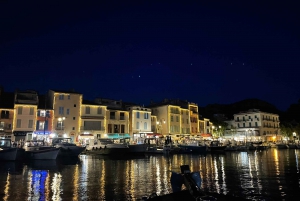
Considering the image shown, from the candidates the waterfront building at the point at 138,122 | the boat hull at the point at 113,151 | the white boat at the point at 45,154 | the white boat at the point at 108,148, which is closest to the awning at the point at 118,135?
the waterfront building at the point at 138,122

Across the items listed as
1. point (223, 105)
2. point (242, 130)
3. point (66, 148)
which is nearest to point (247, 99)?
point (223, 105)

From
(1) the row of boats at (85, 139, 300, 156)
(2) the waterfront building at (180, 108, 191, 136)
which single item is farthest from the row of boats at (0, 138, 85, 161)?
(2) the waterfront building at (180, 108, 191, 136)

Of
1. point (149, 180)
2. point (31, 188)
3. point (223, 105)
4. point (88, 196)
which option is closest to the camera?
point (88, 196)

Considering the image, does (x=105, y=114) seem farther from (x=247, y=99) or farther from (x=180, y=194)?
(x=247, y=99)

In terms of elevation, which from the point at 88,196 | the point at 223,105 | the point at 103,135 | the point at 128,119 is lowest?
the point at 88,196

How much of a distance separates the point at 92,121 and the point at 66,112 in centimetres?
563

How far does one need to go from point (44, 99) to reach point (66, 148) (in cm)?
2371

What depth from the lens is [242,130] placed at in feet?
321

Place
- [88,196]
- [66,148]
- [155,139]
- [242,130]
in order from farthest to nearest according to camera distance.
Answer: [242,130] < [155,139] < [66,148] < [88,196]

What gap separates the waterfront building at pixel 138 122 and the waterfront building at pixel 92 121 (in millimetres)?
7650

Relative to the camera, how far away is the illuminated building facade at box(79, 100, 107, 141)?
54625mm

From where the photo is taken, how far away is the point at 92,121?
183ft

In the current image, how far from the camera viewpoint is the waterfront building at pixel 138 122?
203ft

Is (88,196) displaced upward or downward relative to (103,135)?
downward
